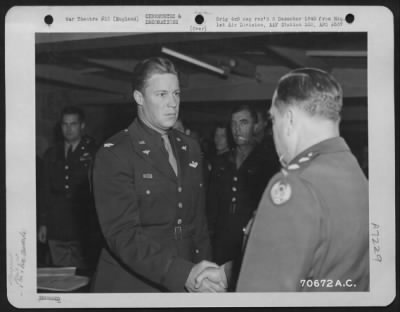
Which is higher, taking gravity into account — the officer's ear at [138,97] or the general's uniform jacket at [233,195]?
the officer's ear at [138,97]

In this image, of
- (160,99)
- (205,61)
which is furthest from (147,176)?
(205,61)

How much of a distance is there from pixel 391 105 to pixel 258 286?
49cm

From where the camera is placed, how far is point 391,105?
1.22m

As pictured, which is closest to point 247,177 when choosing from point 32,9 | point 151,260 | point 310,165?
point 310,165

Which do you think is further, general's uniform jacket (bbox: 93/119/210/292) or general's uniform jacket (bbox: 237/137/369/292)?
general's uniform jacket (bbox: 93/119/210/292)

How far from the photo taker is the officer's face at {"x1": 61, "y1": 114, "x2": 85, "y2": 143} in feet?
4.00

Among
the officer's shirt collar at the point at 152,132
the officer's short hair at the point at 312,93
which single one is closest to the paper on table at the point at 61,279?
the officer's shirt collar at the point at 152,132

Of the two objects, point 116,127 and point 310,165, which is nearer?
point 310,165

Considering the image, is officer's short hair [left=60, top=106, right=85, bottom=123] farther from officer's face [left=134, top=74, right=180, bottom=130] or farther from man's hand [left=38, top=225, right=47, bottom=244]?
man's hand [left=38, top=225, right=47, bottom=244]

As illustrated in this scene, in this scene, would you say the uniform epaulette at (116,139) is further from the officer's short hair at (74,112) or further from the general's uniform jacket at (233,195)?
the general's uniform jacket at (233,195)

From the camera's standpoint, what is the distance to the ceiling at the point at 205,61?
121 cm

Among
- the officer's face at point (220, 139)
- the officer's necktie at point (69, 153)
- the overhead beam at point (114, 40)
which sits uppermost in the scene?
the overhead beam at point (114, 40)

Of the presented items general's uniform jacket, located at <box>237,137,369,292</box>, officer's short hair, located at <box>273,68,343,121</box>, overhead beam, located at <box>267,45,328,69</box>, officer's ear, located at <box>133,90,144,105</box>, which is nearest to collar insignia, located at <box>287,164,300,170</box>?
general's uniform jacket, located at <box>237,137,369,292</box>

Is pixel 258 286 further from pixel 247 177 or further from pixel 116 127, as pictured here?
pixel 116 127
